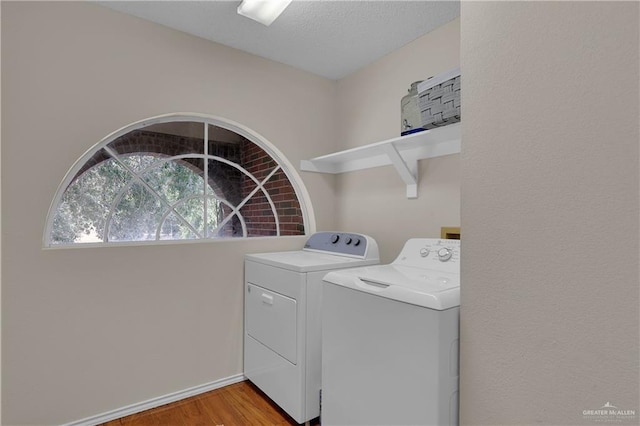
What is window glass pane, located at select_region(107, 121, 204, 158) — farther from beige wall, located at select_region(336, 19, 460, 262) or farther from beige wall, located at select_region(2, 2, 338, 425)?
beige wall, located at select_region(336, 19, 460, 262)

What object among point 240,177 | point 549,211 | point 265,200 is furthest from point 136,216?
point 549,211

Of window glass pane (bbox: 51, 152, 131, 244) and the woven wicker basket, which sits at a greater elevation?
the woven wicker basket

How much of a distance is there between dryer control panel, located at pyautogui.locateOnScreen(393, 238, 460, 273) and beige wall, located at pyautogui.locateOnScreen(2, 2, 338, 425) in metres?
1.12

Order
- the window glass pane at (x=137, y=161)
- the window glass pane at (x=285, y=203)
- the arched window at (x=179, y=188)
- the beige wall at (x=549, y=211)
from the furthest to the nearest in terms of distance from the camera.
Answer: the window glass pane at (x=285, y=203) < the window glass pane at (x=137, y=161) < the arched window at (x=179, y=188) < the beige wall at (x=549, y=211)

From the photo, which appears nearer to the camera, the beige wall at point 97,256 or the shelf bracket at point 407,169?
the beige wall at point 97,256

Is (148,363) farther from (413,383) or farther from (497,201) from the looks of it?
(497,201)

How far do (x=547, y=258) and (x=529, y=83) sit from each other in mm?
409

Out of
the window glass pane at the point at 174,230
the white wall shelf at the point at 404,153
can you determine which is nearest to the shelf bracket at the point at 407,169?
the white wall shelf at the point at 404,153

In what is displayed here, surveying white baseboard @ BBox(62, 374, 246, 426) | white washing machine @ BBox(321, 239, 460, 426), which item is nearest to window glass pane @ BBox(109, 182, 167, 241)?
white baseboard @ BBox(62, 374, 246, 426)

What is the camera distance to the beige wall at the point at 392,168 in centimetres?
193

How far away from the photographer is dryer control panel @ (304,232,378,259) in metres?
2.04

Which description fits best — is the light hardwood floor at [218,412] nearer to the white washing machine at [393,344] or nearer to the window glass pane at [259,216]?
the white washing machine at [393,344]

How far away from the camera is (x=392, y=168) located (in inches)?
89.3

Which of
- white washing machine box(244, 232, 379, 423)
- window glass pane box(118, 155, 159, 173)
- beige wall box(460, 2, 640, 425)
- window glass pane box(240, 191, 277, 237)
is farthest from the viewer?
window glass pane box(240, 191, 277, 237)
